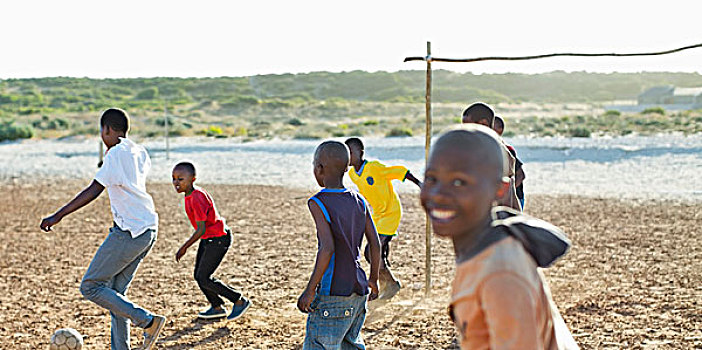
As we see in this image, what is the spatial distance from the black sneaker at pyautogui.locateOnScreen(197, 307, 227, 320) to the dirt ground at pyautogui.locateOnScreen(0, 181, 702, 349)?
0.24 feet

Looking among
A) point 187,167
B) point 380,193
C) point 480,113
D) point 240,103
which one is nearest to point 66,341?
point 187,167

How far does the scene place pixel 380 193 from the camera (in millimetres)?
7219

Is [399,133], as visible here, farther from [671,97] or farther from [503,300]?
[671,97]

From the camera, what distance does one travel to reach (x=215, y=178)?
77.0ft

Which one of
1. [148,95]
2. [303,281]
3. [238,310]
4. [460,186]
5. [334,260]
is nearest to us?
[460,186]

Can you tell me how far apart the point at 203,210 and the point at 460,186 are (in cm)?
449

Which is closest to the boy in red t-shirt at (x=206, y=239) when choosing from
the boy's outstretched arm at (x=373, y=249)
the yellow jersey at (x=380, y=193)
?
the yellow jersey at (x=380, y=193)

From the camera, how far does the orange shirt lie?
2014 millimetres

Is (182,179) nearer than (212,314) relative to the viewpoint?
Yes

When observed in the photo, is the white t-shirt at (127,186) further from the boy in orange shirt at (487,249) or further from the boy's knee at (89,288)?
the boy in orange shirt at (487,249)

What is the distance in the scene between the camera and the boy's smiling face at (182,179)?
629 cm

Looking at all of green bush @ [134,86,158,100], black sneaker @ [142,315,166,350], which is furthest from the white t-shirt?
green bush @ [134,86,158,100]

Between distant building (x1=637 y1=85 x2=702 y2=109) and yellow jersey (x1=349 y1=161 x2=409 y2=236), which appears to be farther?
distant building (x1=637 y1=85 x2=702 y2=109)

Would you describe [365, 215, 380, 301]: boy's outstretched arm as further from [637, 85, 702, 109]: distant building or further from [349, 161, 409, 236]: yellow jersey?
[637, 85, 702, 109]: distant building
